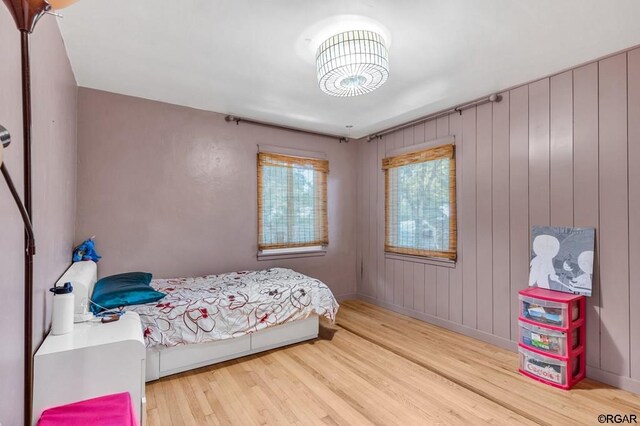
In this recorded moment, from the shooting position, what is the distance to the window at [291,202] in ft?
13.5

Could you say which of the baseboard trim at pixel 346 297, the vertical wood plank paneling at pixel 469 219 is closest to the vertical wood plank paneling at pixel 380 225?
the baseboard trim at pixel 346 297

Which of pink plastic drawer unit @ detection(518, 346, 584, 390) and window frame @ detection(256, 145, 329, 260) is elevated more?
window frame @ detection(256, 145, 329, 260)

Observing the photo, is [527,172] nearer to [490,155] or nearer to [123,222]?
[490,155]

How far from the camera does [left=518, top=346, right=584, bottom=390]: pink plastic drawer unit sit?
2.38m

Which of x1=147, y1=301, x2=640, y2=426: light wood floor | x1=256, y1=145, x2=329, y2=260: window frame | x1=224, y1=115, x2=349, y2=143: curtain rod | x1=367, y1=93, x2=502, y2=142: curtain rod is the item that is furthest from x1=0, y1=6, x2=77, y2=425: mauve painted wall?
x1=367, y1=93, x2=502, y2=142: curtain rod

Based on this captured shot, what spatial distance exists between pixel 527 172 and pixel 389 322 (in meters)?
2.22

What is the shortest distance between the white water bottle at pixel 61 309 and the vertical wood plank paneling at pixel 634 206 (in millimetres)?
3707

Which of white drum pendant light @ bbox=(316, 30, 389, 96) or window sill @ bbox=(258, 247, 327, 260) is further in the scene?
window sill @ bbox=(258, 247, 327, 260)

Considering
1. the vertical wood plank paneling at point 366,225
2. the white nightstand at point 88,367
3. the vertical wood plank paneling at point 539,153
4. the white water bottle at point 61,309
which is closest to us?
the white nightstand at point 88,367

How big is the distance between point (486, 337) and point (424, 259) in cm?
104

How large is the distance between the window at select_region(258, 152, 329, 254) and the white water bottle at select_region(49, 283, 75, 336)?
241 cm

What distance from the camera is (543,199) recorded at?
2.83m

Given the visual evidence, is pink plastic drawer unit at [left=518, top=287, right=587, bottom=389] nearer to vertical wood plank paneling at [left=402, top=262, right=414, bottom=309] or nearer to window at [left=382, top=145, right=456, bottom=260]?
window at [left=382, top=145, right=456, bottom=260]

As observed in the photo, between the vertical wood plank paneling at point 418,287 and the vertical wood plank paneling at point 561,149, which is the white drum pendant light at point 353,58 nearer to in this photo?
the vertical wood plank paneling at point 561,149
